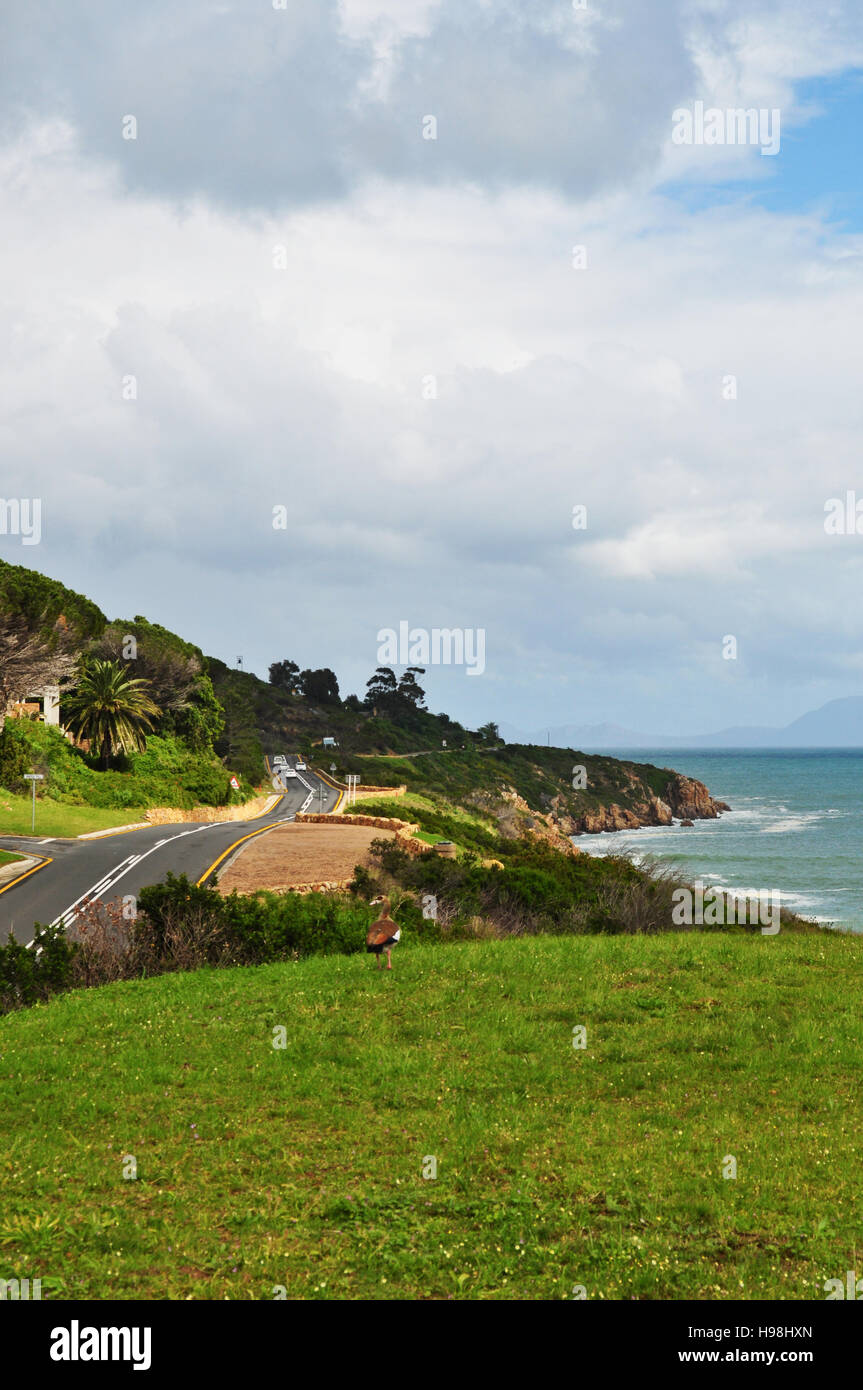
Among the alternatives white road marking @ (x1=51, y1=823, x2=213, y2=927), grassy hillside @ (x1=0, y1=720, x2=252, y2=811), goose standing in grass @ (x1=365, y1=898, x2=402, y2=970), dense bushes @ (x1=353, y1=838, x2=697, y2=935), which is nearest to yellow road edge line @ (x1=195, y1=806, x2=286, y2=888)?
white road marking @ (x1=51, y1=823, x2=213, y2=927)

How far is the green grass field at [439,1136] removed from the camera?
6.84m

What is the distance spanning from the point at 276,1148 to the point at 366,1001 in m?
4.94

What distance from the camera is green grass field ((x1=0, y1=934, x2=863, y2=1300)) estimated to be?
6840 millimetres

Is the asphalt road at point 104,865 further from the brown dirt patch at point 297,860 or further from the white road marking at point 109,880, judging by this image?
the brown dirt patch at point 297,860

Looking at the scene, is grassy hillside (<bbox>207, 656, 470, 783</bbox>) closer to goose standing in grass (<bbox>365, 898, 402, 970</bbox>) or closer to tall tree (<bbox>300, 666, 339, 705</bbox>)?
tall tree (<bbox>300, 666, 339, 705</bbox>)

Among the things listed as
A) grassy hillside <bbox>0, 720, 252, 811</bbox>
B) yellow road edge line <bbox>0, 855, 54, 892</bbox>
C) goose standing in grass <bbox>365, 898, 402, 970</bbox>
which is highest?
grassy hillside <bbox>0, 720, 252, 811</bbox>

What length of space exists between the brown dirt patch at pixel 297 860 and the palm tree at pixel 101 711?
22022 millimetres

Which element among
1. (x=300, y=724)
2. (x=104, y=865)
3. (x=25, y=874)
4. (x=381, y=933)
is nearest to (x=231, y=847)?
(x=104, y=865)

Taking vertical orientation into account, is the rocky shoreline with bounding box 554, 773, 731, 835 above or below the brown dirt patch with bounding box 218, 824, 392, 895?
below

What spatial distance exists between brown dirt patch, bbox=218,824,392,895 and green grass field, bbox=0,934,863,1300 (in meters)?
10.1

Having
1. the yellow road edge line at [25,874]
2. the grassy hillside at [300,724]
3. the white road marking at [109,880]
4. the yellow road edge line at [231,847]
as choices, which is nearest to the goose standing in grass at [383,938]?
the white road marking at [109,880]
